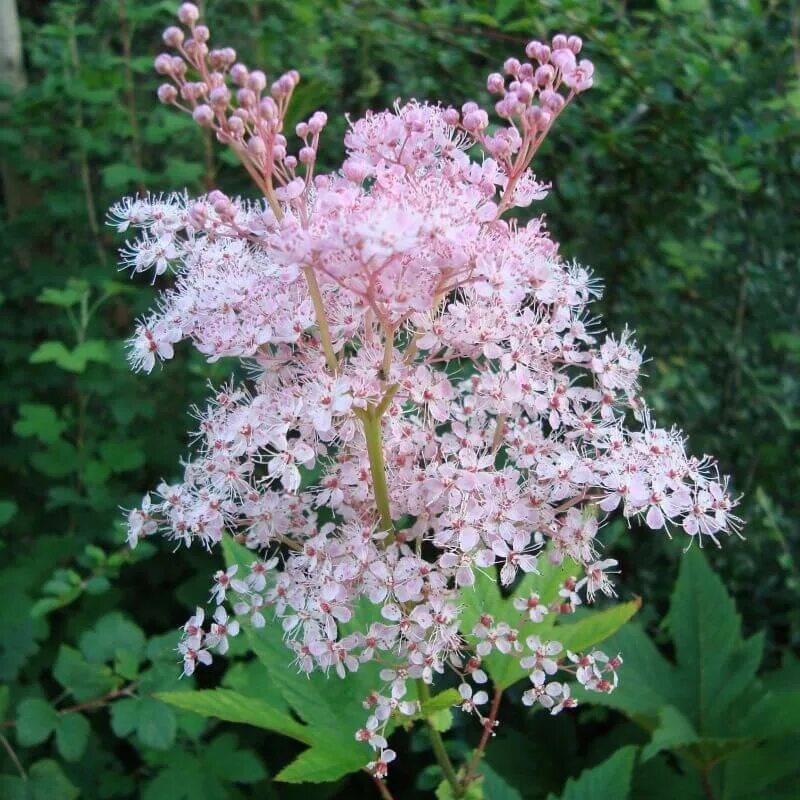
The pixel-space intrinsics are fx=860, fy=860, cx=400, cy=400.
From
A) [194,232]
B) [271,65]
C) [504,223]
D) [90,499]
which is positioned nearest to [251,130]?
[194,232]

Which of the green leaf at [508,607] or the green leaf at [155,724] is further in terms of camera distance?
the green leaf at [155,724]

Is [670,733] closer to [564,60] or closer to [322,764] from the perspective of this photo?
[322,764]

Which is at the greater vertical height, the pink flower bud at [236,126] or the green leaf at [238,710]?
the pink flower bud at [236,126]

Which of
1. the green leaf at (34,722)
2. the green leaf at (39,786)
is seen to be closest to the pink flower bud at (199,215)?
the green leaf at (34,722)

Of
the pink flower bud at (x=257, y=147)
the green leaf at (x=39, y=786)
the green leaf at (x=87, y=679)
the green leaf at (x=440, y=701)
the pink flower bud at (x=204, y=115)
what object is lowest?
the green leaf at (x=39, y=786)

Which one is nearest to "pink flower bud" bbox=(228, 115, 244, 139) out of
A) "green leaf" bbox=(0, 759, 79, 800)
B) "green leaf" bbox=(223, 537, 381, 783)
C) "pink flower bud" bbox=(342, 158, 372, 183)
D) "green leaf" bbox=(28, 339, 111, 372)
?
"pink flower bud" bbox=(342, 158, 372, 183)

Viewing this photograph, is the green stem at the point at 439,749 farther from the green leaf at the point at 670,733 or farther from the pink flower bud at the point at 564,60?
the pink flower bud at the point at 564,60

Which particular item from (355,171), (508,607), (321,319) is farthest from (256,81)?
(508,607)
